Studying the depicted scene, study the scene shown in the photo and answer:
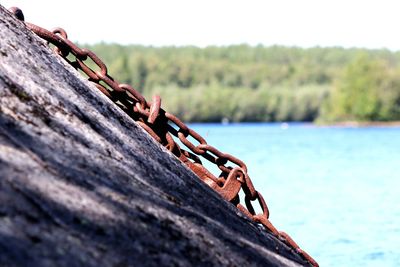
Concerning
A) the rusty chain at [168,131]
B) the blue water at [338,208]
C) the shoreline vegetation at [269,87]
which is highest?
the shoreline vegetation at [269,87]

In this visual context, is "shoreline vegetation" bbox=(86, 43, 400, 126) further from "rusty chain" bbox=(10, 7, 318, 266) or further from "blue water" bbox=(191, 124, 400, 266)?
"rusty chain" bbox=(10, 7, 318, 266)

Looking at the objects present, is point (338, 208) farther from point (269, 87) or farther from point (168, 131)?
point (269, 87)

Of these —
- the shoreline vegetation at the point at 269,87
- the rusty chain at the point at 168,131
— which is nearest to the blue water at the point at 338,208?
the rusty chain at the point at 168,131

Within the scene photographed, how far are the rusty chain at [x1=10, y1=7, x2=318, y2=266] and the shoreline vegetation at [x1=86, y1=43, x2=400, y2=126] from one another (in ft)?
334

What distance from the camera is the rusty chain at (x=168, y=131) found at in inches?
106

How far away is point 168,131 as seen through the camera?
9.32ft

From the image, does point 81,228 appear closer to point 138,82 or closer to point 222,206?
point 222,206

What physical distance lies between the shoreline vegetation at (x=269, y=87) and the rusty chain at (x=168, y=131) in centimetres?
10189

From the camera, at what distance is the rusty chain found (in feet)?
8.85

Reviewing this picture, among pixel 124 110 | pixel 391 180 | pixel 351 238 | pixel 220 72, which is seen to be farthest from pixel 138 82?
pixel 124 110

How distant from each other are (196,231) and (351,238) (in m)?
14.2

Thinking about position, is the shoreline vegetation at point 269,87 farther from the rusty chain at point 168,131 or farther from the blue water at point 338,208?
the rusty chain at point 168,131

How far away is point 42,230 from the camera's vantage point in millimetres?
1675

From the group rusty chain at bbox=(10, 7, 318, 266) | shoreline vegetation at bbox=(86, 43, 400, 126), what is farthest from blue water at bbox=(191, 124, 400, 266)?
shoreline vegetation at bbox=(86, 43, 400, 126)
